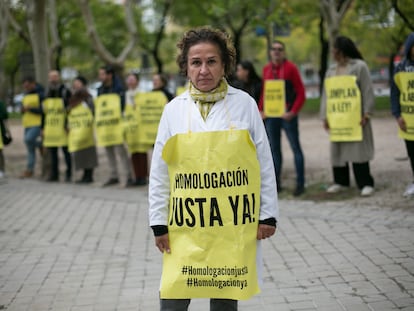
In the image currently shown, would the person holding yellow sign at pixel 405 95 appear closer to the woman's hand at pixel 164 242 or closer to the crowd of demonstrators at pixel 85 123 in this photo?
the crowd of demonstrators at pixel 85 123

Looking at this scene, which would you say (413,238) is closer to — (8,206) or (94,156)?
(8,206)

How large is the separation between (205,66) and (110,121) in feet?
26.1

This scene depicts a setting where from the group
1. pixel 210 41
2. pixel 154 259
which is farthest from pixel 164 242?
pixel 154 259

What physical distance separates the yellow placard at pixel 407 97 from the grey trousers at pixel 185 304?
5344mm

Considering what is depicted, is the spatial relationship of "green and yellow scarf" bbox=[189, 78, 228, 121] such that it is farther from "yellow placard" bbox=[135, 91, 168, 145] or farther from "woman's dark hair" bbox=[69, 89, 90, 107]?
"woman's dark hair" bbox=[69, 89, 90, 107]

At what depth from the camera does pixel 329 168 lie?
37.8 feet

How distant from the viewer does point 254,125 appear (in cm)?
340

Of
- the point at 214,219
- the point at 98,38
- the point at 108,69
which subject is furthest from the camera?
the point at 98,38

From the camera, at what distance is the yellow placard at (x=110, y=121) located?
11.1 meters

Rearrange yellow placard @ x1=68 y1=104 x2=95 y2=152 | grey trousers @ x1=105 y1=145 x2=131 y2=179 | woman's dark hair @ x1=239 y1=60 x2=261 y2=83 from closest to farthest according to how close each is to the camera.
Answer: woman's dark hair @ x1=239 y1=60 x2=261 y2=83, grey trousers @ x1=105 y1=145 x2=131 y2=179, yellow placard @ x1=68 y1=104 x2=95 y2=152

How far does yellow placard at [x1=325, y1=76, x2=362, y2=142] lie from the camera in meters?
8.44

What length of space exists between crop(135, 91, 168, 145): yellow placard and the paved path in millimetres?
1984

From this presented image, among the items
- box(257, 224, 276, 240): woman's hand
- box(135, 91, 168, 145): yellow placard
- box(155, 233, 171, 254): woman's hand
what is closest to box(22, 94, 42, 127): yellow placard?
box(135, 91, 168, 145): yellow placard

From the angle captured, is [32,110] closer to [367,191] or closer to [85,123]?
[85,123]
